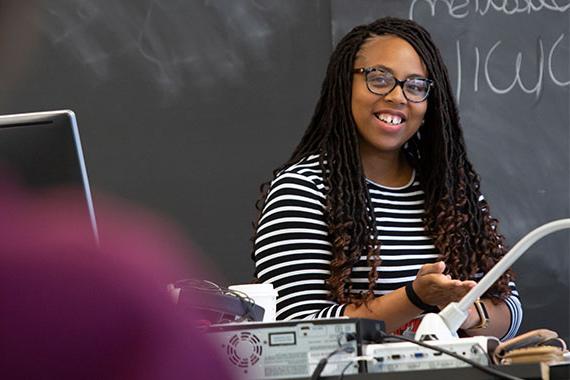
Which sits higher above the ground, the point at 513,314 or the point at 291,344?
the point at 291,344

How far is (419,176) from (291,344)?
4.47 ft

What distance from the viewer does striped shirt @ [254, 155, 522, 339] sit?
7.57 feet

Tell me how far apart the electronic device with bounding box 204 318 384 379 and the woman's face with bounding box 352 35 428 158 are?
4.00ft

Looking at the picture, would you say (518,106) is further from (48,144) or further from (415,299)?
(48,144)

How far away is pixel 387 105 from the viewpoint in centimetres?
251

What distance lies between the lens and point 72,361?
45 centimetres

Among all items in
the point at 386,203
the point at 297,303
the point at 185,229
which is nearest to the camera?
the point at 297,303

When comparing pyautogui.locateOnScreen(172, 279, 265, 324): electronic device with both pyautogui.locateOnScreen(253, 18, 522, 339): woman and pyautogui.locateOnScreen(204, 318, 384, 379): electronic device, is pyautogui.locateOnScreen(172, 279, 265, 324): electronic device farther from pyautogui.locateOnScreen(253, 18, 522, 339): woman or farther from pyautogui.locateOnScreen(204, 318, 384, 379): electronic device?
pyautogui.locateOnScreen(253, 18, 522, 339): woman

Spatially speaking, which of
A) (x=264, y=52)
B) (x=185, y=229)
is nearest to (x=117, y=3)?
(x=264, y=52)

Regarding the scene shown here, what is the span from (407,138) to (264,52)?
0.92m

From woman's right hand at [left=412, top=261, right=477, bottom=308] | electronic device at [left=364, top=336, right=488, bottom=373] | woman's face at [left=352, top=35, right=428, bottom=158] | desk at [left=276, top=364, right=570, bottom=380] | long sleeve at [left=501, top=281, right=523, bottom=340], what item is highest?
woman's face at [left=352, top=35, right=428, bottom=158]

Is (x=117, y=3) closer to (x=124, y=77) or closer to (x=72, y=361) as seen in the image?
(x=124, y=77)

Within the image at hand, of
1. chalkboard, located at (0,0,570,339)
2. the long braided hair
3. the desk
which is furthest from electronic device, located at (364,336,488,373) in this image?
chalkboard, located at (0,0,570,339)

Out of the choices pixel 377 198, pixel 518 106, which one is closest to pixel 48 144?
pixel 377 198
